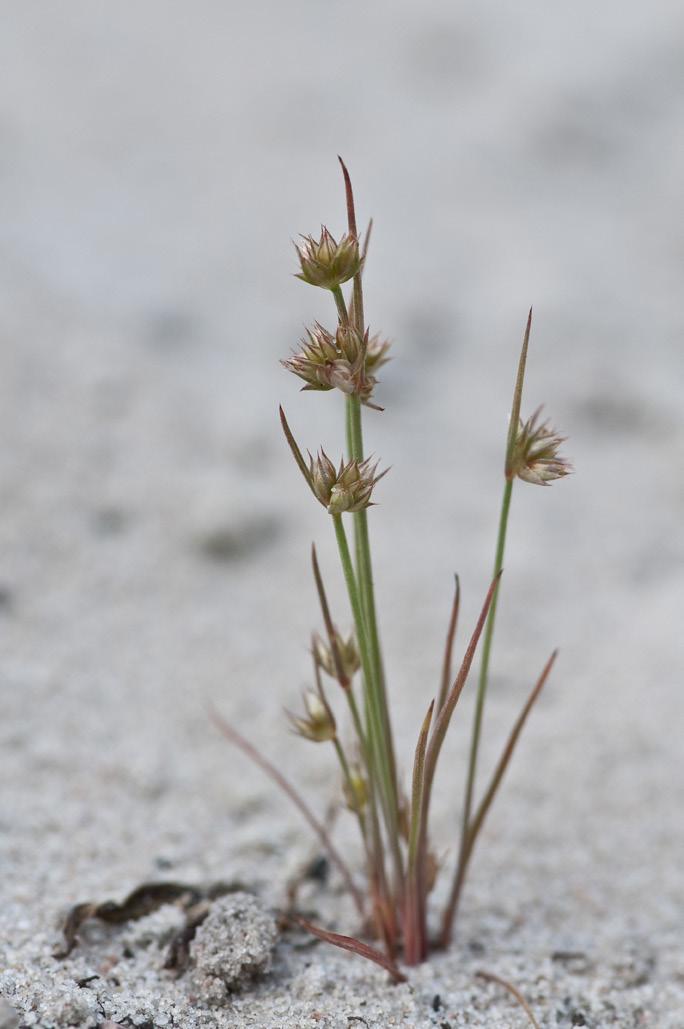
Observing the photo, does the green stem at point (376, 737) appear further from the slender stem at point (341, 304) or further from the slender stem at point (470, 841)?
the slender stem at point (341, 304)

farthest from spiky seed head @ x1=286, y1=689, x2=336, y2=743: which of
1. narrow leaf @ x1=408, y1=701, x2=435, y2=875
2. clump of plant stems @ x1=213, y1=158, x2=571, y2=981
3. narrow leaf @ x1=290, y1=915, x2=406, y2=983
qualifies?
narrow leaf @ x1=290, y1=915, x2=406, y2=983

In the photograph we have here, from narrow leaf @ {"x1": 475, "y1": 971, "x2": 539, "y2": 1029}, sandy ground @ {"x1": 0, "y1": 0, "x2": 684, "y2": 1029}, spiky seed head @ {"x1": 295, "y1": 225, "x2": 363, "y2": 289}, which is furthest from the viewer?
sandy ground @ {"x1": 0, "y1": 0, "x2": 684, "y2": 1029}

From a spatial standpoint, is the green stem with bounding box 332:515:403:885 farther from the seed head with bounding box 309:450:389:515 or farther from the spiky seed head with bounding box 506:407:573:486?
the spiky seed head with bounding box 506:407:573:486

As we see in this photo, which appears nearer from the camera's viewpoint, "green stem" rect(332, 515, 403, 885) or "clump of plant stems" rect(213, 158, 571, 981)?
"clump of plant stems" rect(213, 158, 571, 981)

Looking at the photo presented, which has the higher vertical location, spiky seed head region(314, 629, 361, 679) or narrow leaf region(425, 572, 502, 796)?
spiky seed head region(314, 629, 361, 679)

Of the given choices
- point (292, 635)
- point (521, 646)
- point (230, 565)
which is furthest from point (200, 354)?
point (521, 646)

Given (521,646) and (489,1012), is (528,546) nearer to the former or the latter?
(521,646)

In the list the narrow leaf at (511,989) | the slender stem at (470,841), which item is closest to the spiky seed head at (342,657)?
the slender stem at (470,841)
